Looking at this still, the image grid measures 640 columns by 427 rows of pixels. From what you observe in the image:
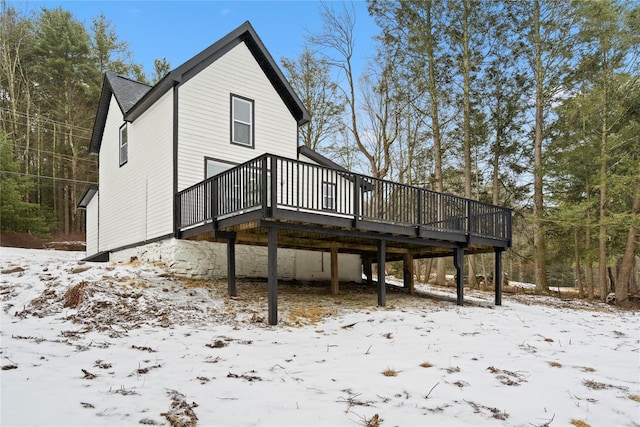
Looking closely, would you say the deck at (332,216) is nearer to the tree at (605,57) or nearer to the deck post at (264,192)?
the deck post at (264,192)

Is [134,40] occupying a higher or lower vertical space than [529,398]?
higher

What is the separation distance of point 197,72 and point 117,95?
4426 millimetres

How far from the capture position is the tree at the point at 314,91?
21.3m

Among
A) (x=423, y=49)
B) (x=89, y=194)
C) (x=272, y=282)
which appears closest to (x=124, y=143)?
(x=89, y=194)

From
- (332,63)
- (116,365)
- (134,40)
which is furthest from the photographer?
(134,40)

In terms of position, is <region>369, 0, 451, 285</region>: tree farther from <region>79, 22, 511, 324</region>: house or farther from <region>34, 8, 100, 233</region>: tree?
<region>34, 8, 100, 233</region>: tree

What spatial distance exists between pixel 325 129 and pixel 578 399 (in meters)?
19.5

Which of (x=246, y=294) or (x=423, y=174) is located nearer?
(x=246, y=294)

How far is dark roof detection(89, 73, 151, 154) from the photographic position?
45.9 feet

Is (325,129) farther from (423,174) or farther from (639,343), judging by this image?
(639,343)

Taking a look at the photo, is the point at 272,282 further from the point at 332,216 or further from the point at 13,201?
the point at 13,201

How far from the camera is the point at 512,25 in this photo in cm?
1806

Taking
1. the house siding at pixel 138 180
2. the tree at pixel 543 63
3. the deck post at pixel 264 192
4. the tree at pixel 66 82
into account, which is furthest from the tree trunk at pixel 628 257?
the tree at pixel 66 82

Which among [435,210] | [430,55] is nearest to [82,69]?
[430,55]
